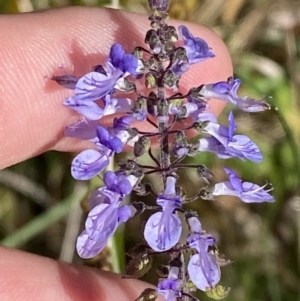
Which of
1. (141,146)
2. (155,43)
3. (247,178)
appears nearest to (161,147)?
(141,146)

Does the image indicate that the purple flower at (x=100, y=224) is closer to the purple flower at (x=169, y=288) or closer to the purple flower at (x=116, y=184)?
the purple flower at (x=116, y=184)

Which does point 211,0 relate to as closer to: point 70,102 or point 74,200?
point 74,200

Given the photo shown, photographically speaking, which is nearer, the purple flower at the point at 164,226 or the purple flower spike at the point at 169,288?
the purple flower at the point at 164,226

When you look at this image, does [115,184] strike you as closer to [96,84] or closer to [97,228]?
[97,228]

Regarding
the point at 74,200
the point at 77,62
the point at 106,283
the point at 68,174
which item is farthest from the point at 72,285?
the point at 68,174

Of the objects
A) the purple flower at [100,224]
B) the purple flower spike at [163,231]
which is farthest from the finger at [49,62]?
the purple flower spike at [163,231]

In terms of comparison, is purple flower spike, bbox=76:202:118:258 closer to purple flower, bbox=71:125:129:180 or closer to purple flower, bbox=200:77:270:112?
purple flower, bbox=71:125:129:180
